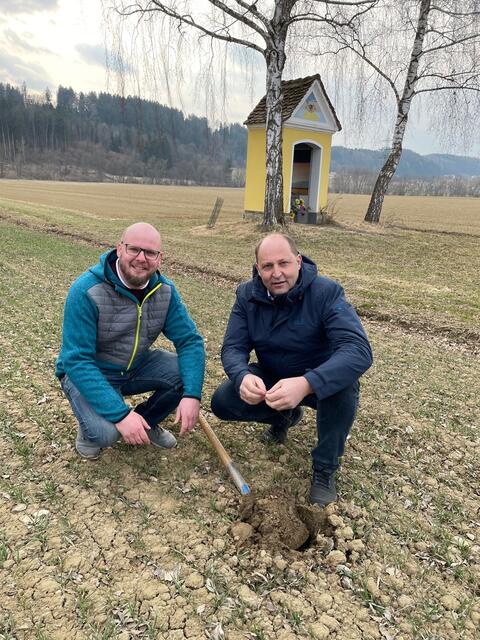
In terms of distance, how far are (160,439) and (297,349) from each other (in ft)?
4.37

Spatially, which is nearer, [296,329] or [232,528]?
[232,528]

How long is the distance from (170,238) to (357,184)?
324ft

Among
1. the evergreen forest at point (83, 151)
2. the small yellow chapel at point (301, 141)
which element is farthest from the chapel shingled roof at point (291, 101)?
the evergreen forest at point (83, 151)

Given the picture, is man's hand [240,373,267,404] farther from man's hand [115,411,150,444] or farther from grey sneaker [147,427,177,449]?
grey sneaker [147,427,177,449]

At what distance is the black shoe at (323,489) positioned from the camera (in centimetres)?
318

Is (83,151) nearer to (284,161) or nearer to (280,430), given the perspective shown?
(284,161)

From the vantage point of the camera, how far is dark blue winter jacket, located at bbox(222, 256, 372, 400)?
10.1ft

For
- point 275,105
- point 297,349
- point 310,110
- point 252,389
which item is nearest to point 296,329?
point 297,349

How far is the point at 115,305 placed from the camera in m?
3.20

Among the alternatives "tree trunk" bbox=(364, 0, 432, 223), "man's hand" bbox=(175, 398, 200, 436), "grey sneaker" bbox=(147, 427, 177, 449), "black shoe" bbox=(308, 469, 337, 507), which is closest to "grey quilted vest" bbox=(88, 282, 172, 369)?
"man's hand" bbox=(175, 398, 200, 436)

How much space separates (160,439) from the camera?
12.3ft

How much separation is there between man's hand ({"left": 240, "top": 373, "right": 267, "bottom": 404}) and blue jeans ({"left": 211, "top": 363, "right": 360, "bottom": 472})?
346 mm

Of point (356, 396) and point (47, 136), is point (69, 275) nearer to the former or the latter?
point (356, 396)

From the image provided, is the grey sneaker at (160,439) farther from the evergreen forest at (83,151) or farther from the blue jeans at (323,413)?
the evergreen forest at (83,151)
